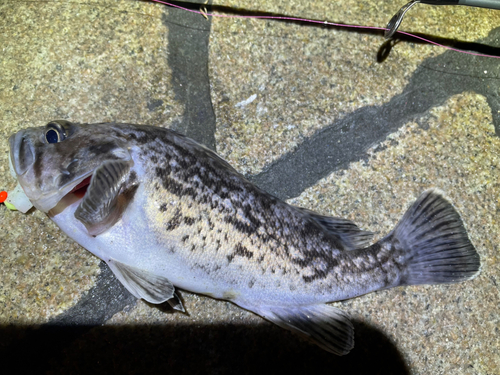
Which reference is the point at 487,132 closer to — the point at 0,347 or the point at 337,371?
the point at 337,371

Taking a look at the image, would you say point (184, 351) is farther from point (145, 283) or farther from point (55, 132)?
point (55, 132)

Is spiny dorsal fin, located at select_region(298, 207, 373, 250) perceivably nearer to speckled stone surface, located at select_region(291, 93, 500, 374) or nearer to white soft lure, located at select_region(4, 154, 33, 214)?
speckled stone surface, located at select_region(291, 93, 500, 374)

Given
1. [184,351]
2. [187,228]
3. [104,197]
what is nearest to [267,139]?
[187,228]

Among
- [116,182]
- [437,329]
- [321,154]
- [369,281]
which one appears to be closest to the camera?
[116,182]

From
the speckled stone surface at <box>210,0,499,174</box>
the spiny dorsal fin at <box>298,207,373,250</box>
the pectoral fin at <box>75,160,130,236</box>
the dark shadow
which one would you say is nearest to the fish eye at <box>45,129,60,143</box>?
the pectoral fin at <box>75,160,130,236</box>

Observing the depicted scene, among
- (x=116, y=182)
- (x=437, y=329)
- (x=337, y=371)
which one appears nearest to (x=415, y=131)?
(x=437, y=329)

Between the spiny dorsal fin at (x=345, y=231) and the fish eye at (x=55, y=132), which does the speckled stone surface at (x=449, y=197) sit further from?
the fish eye at (x=55, y=132)
